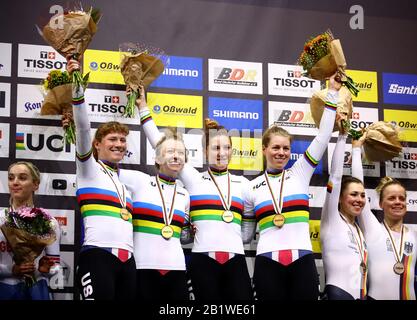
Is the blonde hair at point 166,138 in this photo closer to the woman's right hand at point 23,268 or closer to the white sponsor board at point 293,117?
the white sponsor board at point 293,117

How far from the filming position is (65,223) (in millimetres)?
4949

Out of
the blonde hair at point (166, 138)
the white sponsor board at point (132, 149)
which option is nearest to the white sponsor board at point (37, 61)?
the white sponsor board at point (132, 149)

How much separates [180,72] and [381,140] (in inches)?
56.4

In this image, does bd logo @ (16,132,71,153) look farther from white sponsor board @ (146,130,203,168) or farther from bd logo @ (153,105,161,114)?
white sponsor board @ (146,130,203,168)

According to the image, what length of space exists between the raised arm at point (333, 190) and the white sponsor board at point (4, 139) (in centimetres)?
202

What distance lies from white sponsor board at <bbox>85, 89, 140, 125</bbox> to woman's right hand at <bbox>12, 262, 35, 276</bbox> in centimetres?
108

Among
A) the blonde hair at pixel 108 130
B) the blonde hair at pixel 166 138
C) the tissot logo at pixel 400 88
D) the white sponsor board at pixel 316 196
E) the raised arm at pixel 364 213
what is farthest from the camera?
the tissot logo at pixel 400 88

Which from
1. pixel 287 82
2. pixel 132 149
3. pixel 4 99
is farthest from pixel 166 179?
pixel 287 82

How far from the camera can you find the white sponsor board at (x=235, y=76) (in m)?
5.40

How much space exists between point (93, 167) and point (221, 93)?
131cm

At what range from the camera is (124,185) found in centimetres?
464

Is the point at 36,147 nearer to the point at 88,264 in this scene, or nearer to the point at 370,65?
the point at 88,264

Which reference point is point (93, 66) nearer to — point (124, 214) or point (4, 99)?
point (4, 99)
